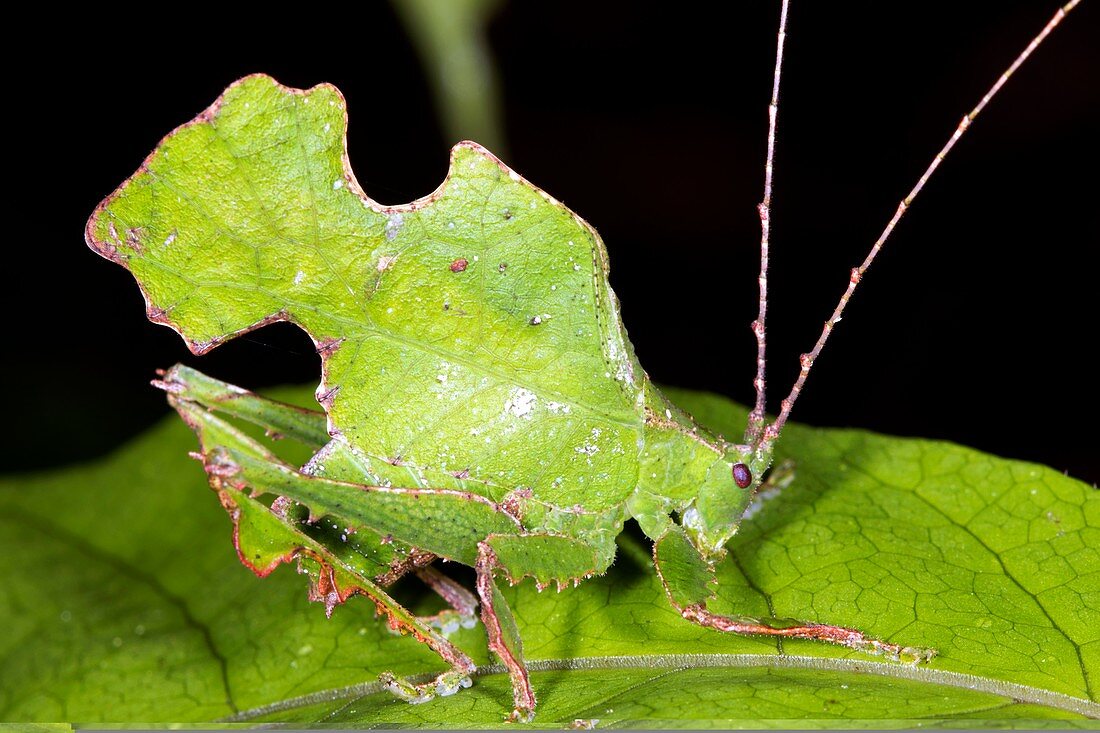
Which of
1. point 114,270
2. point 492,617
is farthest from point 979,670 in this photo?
point 114,270

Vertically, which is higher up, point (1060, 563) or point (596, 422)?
point (596, 422)

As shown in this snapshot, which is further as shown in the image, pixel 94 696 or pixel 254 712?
pixel 94 696

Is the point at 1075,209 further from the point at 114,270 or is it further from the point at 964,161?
the point at 114,270

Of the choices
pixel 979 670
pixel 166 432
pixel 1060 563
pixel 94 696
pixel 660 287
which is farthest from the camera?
pixel 660 287

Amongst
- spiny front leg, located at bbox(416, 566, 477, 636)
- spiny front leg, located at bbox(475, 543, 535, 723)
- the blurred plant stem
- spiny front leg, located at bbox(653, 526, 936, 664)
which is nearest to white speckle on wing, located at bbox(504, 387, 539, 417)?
spiny front leg, located at bbox(475, 543, 535, 723)

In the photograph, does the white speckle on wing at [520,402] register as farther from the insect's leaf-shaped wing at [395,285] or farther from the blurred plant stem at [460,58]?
the blurred plant stem at [460,58]

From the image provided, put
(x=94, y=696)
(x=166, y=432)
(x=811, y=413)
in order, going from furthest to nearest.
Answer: (x=811, y=413)
(x=166, y=432)
(x=94, y=696)
